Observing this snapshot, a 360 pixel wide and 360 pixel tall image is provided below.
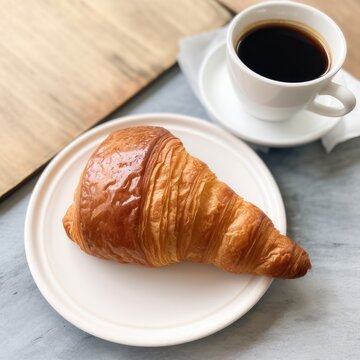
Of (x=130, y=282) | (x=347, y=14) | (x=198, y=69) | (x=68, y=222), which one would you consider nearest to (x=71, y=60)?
(x=198, y=69)

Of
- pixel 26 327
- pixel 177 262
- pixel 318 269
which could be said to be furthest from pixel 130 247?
pixel 318 269

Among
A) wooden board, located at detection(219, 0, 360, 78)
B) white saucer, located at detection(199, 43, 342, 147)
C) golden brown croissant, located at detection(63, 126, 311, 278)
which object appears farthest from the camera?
wooden board, located at detection(219, 0, 360, 78)

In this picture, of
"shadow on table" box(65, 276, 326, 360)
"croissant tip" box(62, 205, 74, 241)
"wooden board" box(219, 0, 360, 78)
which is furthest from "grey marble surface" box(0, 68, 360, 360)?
"wooden board" box(219, 0, 360, 78)

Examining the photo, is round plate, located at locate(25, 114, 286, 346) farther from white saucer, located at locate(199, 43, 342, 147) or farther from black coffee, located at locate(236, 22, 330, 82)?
black coffee, located at locate(236, 22, 330, 82)

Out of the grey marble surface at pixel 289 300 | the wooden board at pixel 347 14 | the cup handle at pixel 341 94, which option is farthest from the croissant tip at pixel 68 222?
the wooden board at pixel 347 14

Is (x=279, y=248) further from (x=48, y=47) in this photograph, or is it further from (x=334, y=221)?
(x=48, y=47)

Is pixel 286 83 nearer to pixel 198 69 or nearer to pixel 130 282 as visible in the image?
pixel 198 69
